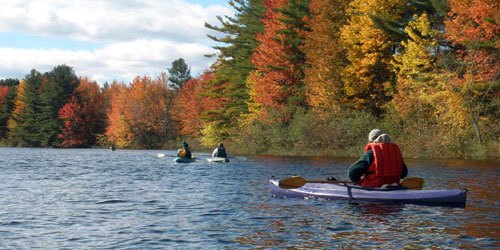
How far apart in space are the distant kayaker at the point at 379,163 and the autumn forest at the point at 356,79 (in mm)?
19531

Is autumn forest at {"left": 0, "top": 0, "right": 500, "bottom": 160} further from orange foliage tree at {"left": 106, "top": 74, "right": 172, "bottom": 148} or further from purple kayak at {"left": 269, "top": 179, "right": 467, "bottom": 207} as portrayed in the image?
purple kayak at {"left": 269, "top": 179, "right": 467, "bottom": 207}

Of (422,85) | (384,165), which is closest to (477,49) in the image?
(422,85)

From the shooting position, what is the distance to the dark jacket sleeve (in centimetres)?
1450

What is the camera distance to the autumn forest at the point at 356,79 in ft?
109

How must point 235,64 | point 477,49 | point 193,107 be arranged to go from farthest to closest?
point 193,107 < point 235,64 < point 477,49

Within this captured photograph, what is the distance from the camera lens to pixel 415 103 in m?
36.8

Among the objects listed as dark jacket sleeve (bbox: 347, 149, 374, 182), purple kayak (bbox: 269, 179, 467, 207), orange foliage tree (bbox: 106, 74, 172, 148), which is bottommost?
purple kayak (bbox: 269, 179, 467, 207)

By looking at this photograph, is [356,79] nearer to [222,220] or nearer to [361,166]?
[361,166]

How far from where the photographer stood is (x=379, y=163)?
14406 millimetres

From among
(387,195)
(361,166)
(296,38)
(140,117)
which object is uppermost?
(296,38)

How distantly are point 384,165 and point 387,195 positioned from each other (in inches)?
32.5

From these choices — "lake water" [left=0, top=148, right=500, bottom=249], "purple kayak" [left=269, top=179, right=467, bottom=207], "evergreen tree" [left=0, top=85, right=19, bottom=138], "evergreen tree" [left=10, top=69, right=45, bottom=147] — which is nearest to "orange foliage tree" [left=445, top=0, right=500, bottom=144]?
"lake water" [left=0, top=148, right=500, bottom=249]

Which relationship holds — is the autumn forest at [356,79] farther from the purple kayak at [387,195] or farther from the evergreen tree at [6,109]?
the evergreen tree at [6,109]

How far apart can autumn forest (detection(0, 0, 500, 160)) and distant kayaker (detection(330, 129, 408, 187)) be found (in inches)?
769
